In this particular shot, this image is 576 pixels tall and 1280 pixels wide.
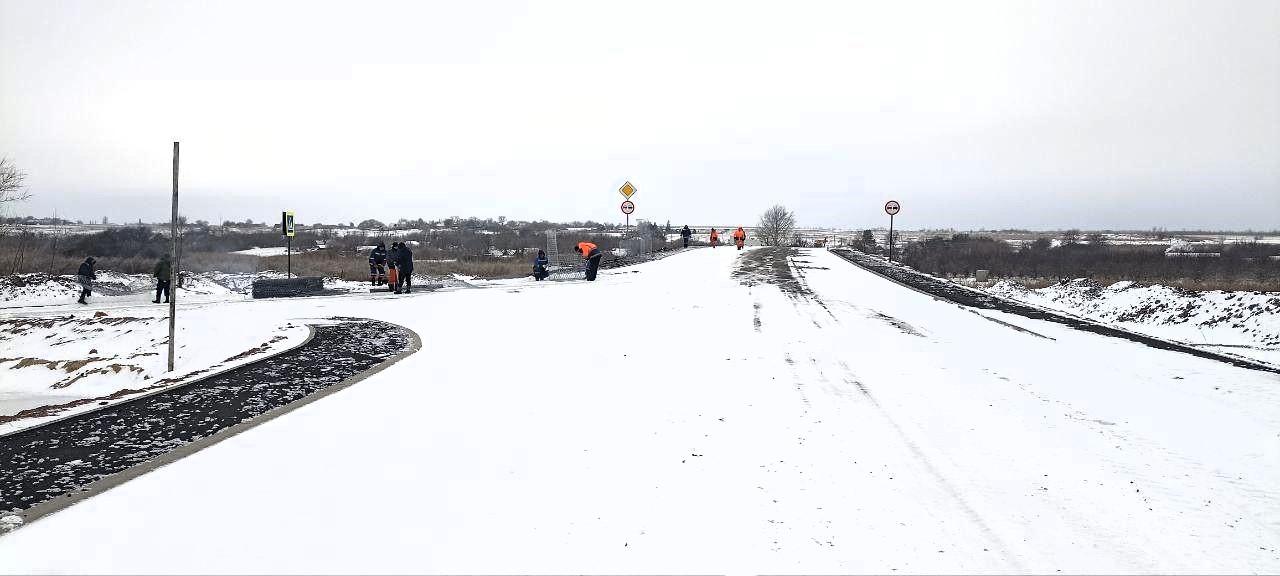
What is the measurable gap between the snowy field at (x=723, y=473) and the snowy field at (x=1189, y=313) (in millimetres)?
3079

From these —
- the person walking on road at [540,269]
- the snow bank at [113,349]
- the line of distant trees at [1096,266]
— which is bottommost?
the snow bank at [113,349]

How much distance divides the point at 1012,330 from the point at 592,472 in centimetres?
1032

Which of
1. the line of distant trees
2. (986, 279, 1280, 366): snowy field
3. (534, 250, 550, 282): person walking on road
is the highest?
the line of distant trees

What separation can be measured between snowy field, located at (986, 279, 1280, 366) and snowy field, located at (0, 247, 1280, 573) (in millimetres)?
3079

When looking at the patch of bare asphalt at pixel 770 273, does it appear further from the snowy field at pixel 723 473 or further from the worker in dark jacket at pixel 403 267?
the worker in dark jacket at pixel 403 267

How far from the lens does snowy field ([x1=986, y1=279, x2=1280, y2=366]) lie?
12.4 metres

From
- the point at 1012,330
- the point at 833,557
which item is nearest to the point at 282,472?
the point at 833,557

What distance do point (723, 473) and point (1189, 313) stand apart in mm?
14237

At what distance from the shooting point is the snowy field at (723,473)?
13.5 ft

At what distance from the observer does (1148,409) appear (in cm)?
755

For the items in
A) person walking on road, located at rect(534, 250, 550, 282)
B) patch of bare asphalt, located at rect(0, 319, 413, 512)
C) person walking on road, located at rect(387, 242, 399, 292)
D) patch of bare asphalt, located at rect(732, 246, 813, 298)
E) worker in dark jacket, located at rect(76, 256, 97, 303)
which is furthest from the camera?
person walking on road, located at rect(534, 250, 550, 282)

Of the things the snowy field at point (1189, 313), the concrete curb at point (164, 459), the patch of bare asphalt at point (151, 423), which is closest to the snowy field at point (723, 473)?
the concrete curb at point (164, 459)

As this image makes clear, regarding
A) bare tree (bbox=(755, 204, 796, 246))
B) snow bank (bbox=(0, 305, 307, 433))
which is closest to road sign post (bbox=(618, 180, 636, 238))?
snow bank (bbox=(0, 305, 307, 433))

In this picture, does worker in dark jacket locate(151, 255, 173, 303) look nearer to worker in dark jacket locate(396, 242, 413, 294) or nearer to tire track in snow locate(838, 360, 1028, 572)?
worker in dark jacket locate(396, 242, 413, 294)
